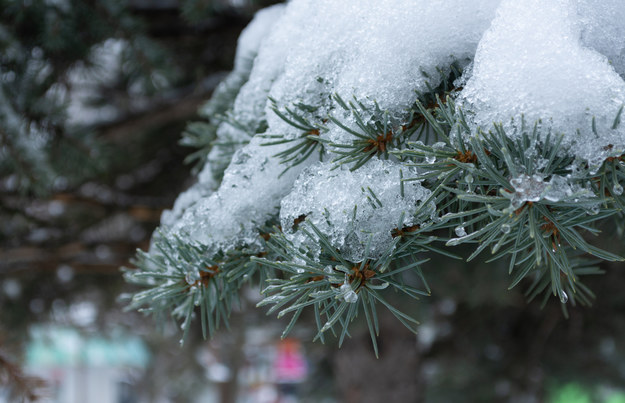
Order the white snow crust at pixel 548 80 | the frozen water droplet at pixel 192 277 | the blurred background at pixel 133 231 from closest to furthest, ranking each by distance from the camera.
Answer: the white snow crust at pixel 548 80 → the frozen water droplet at pixel 192 277 → the blurred background at pixel 133 231

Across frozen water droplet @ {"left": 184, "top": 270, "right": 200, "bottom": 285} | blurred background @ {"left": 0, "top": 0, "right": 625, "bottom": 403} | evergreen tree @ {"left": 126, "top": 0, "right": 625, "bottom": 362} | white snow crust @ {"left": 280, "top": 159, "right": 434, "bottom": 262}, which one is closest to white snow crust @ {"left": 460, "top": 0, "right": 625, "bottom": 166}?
evergreen tree @ {"left": 126, "top": 0, "right": 625, "bottom": 362}

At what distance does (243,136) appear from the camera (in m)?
0.73

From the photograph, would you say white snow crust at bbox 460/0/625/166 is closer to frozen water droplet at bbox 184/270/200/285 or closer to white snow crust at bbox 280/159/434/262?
white snow crust at bbox 280/159/434/262

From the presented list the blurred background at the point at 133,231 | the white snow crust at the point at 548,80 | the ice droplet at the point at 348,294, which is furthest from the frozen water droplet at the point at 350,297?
the blurred background at the point at 133,231

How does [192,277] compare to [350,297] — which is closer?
[350,297]

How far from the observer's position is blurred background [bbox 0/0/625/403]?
4.51 ft

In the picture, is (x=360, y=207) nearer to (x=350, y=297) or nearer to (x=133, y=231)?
(x=350, y=297)

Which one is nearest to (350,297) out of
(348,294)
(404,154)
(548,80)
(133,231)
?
(348,294)

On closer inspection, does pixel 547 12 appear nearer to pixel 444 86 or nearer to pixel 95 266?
pixel 444 86

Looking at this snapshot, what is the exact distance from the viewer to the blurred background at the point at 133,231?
1.38 metres

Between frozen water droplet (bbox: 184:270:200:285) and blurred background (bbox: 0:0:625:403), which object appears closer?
frozen water droplet (bbox: 184:270:200:285)

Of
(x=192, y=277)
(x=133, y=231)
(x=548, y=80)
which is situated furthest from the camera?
(x=133, y=231)

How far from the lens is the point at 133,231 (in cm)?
213

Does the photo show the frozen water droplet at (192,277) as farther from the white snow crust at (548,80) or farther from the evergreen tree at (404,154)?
the white snow crust at (548,80)
